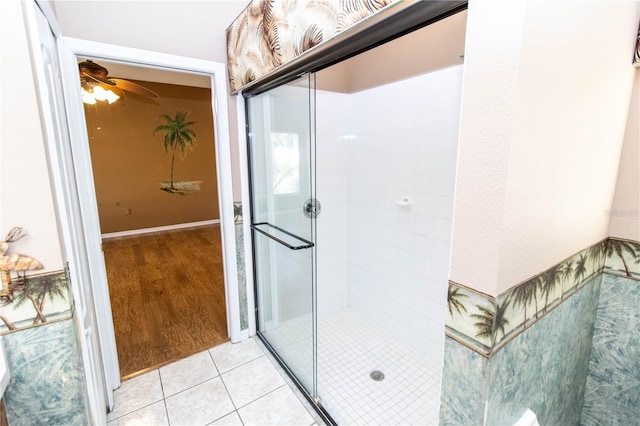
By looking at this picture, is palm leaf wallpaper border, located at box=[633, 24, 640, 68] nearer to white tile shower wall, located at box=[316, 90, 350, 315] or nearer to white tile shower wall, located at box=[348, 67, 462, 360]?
white tile shower wall, located at box=[348, 67, 462, 360]

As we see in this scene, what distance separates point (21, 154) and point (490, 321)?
1.51m

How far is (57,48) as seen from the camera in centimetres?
146

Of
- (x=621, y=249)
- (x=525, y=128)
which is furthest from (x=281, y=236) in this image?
(x=621, y=249)

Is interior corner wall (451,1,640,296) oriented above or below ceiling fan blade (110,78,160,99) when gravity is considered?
below

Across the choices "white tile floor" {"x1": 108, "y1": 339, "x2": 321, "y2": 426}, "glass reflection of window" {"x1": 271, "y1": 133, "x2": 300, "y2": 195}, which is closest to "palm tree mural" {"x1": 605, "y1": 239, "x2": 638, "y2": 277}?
"glass reflection of window" {"x1": 271, "y1": 133, "x2": 300, "y2": 195}

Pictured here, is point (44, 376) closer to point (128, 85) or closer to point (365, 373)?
point (365, 373)

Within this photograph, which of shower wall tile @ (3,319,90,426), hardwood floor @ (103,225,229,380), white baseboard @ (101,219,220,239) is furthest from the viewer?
white baseboard @ (101,219,220,239)

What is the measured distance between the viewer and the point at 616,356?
4.55ft

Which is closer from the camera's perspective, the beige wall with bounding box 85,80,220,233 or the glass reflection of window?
the glass reflection of window

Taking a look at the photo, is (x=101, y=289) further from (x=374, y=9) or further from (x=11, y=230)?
(x=374, y=9)

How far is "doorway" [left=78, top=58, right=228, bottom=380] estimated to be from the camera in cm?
267

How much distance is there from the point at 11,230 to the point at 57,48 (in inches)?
41.3

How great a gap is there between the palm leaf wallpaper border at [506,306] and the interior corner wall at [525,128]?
4 cm

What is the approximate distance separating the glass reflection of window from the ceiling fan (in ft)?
4.93
